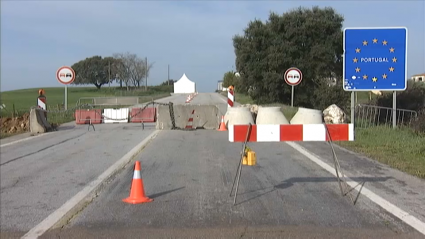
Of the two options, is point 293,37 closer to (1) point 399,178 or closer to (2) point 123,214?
(1) point 399,178

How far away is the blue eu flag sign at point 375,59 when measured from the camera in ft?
52.0

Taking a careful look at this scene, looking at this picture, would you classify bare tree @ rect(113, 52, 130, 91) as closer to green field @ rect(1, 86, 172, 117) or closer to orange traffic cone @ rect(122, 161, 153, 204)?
green field @ rect(1, 86, 172, 117)

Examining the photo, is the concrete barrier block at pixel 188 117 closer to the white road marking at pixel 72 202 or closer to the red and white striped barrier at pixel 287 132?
the white road marking at pixel 72 202

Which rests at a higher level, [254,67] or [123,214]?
[254,67]

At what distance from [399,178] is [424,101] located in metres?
14.4

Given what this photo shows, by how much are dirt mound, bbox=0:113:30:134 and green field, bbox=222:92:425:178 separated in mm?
13161

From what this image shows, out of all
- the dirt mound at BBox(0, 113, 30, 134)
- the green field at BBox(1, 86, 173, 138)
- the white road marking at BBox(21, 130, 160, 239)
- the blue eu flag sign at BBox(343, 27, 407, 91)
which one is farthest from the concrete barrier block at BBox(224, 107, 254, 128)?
the dirt mound at BBox(0, 113, 30, 134)

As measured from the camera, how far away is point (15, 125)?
64.9 feet

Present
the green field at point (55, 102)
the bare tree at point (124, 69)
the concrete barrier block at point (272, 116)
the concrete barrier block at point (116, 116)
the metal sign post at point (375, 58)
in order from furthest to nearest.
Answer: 1. the bare tree at point (124, 69)
2. the green field at point (55, 102)
3. the concrete barrier block at point (116, 116)
4. the concrete barrier block at point (272, 116)
5. the metal sign post at point (375, 58)

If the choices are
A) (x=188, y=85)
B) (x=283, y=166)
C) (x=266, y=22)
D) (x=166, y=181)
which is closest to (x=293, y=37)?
(x=266, y=22)

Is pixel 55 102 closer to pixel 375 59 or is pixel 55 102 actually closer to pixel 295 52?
pixel 295 52

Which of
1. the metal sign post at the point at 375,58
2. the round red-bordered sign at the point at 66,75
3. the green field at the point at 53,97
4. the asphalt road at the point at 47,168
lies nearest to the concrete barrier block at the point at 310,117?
the metal sign post at the point at 375,58

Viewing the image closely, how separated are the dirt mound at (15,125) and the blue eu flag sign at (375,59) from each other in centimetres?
1325

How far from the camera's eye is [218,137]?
15914mm
